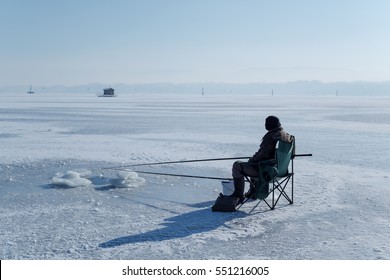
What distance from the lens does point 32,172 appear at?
901 cm

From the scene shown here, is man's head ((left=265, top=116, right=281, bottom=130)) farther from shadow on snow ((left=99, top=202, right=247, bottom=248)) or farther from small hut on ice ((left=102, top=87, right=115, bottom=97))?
small hut on ice ((left=102, top=87, right=115, bottom=97))

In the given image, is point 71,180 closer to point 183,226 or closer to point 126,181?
point 126,181

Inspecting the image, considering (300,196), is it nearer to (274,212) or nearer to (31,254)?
(274,212)

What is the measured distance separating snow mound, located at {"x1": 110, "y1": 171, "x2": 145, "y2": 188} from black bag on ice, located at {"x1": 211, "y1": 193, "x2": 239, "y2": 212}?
2.10 meters

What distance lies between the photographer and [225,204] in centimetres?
614

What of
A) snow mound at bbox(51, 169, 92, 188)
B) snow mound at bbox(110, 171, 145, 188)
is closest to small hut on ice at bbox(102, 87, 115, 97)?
snow mound at bbox(51, 169, 92, 188)

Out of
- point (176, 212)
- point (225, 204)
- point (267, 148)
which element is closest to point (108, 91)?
point (176, 212)

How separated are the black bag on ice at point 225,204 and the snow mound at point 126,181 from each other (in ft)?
6.89

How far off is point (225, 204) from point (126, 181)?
2.31m

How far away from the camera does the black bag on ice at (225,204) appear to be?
6.12 m

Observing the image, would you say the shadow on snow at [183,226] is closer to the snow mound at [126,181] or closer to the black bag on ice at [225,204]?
the black bag on ice at [225,204]

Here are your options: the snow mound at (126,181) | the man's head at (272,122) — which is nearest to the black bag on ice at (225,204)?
the man's head at (272,122)

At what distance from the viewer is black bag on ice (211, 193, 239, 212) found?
6.12 metres
